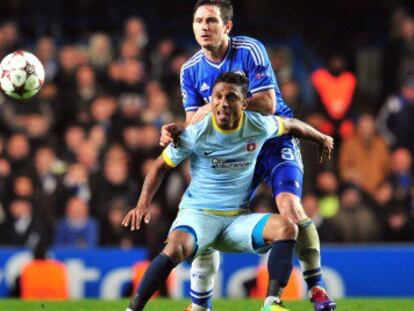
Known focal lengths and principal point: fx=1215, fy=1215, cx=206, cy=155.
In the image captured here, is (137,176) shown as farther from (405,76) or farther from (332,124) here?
(405,76)

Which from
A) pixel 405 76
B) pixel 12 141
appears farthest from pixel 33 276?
pixel 405 76

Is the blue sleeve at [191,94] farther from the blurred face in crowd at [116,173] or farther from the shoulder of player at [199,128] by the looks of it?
the blurred face in crowd at [116,173]

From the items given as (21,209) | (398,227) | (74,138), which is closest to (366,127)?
(398,227)

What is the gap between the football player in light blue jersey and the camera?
25.4 feet

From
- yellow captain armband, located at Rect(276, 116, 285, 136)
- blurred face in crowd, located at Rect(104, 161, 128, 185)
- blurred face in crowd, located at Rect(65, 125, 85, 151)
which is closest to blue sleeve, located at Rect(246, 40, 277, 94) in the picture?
yellow captain armband, located at Rect(276, 116, 285, 136)

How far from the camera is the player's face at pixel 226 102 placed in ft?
26.1

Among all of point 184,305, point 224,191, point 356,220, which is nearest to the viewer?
point 224,191

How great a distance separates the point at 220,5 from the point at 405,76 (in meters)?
6.94

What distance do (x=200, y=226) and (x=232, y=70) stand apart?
1240 mm

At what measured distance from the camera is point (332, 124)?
48.0ft

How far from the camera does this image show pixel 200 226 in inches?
314

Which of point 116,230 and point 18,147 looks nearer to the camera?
point 116,230

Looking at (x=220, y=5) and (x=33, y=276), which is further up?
(x=220, y=5)

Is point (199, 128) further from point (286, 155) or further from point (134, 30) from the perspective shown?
point (134, 30)
